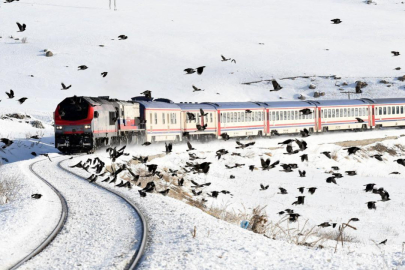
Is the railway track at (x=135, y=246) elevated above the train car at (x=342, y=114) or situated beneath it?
situated beneath

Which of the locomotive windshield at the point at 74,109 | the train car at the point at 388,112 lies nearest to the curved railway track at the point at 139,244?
the locomotive windshield at the point at 74,109

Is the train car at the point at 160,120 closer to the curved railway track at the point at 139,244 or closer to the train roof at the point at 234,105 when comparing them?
the train roof at the point at 234,105

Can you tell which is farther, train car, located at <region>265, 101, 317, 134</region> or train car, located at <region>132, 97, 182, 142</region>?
train car, located at <region>265, 101, 317, 134</region>

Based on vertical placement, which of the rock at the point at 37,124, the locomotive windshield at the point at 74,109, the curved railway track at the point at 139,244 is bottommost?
the curved railway track at the point at 139,244

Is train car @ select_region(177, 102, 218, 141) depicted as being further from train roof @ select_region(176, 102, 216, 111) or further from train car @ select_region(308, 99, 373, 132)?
train car @ select_region(308, 99, 373, 132)

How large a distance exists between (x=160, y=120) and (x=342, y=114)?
19373 mm

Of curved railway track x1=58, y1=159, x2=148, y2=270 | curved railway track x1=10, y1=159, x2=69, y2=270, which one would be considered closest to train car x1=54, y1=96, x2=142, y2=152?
curved railway track x1=10, y1=159, x2=69, y2=270

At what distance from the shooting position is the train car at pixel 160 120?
38.3m

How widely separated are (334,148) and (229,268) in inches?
1389

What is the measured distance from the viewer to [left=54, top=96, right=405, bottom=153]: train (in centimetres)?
3133

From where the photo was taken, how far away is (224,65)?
95062mm

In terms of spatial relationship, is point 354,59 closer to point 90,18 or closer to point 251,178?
point 90,18

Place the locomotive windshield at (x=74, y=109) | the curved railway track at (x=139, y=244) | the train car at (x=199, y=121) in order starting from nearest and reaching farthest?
the curved railway track at (x=139, y=244) → the locomotive windshield at (x=74, y=109) → the train car at (x=199, y=121)

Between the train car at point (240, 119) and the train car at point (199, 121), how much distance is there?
0.46 meters
